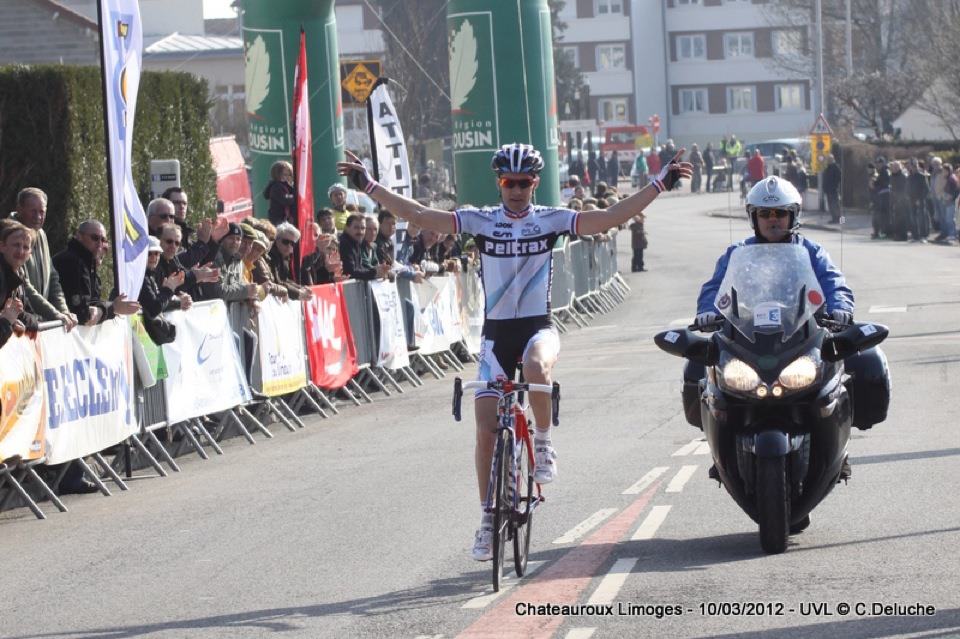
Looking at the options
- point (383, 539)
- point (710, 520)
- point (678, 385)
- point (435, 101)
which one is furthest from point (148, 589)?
point (435, 101)

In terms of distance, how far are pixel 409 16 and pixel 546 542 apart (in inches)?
2313

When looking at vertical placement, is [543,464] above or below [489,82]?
below

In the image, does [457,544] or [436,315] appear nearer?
[457,544]

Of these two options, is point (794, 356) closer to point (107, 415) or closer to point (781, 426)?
point (781, 426)

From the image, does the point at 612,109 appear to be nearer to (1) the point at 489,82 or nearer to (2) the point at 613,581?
(1) the point at 489,82

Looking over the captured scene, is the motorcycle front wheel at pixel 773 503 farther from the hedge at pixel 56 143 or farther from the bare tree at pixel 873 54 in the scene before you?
the bare tree at pixel 873 54

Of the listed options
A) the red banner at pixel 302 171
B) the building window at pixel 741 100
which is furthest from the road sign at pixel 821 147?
the building window at pixel 741 100

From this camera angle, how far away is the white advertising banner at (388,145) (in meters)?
23.0

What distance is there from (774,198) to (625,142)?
8225 cm

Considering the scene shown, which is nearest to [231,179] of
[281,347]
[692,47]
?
[281,347]

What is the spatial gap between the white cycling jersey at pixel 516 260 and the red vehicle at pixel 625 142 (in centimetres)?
7382

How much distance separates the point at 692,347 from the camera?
350 inches

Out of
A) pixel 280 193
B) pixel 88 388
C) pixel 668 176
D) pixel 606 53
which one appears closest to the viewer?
pixel 668 176

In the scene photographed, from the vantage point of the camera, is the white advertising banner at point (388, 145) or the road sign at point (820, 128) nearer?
the white advertising banner at point (388, 145)
